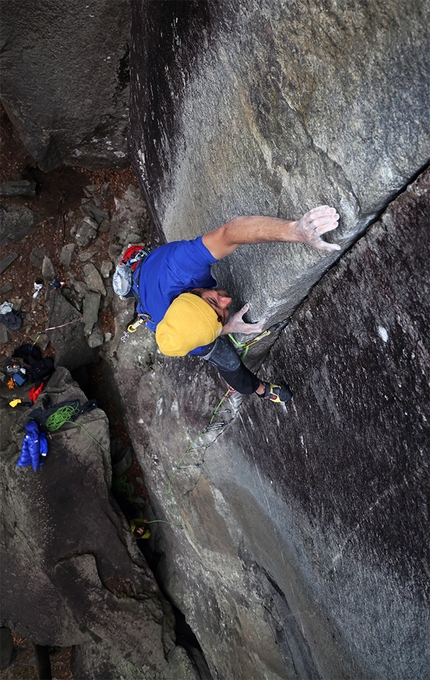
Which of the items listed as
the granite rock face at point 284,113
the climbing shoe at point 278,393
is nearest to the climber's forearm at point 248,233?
the granite rock face at point 284,113

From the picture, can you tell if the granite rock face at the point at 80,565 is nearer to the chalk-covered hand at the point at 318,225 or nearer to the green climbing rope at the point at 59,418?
the green climbing rope at the point at 59,418

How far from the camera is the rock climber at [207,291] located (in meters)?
2.49

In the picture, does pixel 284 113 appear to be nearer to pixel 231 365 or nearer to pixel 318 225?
pixel 318 225

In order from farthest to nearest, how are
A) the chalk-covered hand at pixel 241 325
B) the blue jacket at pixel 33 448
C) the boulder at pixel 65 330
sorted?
the boulder at pixel 65 330 → the blue jacket at pixel 33 448 → the chalk-covered hand at pixel 241 325

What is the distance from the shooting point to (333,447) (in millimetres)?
3121

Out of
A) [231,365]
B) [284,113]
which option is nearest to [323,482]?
[231,365]

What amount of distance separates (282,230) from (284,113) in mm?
627

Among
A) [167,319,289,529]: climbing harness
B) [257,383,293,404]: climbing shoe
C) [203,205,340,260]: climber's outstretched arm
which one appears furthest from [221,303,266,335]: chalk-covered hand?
[203,205,340,260]: climber's outstretched arm

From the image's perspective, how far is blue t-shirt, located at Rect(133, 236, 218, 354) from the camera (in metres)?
3.06

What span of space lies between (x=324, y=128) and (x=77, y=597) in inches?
200

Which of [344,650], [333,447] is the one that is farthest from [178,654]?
[333,447]

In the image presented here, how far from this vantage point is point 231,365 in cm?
359

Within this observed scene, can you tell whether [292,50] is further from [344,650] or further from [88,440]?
[88,440]

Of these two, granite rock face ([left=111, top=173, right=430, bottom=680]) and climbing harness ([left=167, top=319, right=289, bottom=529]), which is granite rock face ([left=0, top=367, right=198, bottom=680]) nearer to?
granite rock face ([left=111, top=173, right=430, bottom=680])
